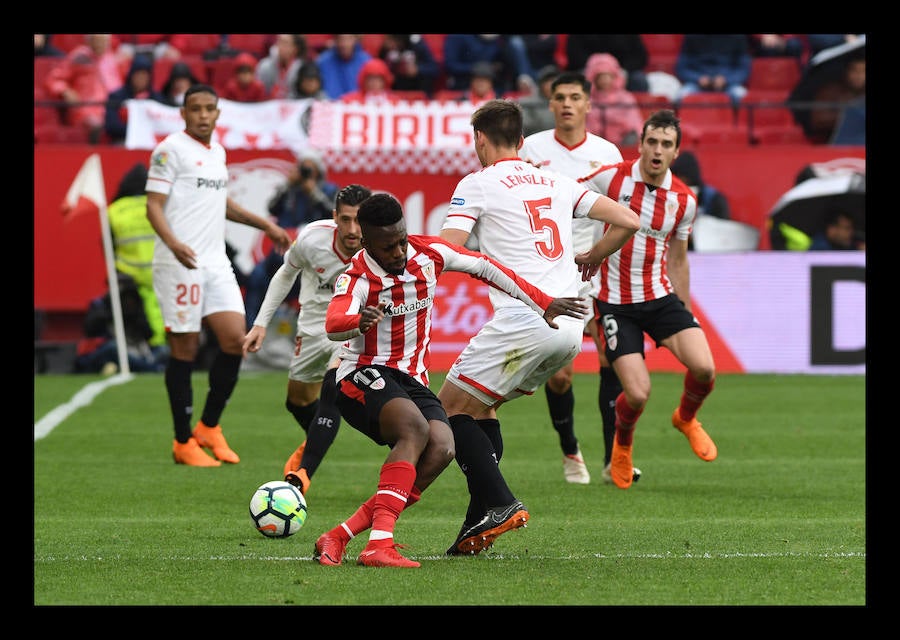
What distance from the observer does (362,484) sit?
371 inches

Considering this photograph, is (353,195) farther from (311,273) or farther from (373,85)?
(373,85)

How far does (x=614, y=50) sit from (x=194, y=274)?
1183 cm

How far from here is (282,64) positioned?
2086 cm

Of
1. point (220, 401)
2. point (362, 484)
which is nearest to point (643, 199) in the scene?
point (362, 484)

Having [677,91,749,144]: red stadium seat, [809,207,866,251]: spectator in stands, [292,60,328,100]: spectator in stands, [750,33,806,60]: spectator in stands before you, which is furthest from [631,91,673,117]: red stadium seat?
[292,60,328,100]: spectator in stands

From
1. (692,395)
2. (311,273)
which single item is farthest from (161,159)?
(692,395)

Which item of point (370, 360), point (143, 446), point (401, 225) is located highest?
point (401, 225)

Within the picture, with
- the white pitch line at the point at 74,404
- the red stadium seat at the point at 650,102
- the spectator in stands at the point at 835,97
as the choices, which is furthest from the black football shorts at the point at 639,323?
the spectator in stands at the point at 835,97

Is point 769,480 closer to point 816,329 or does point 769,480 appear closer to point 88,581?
point 88,581

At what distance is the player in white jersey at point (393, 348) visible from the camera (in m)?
6.30

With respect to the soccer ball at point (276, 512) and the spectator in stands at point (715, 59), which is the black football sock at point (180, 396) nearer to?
the soccer ball at point (276, 512)

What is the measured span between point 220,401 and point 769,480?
12.2 feet

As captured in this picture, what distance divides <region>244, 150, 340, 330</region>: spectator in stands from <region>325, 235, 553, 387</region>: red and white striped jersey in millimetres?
10786

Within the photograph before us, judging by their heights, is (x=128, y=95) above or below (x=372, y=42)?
below
